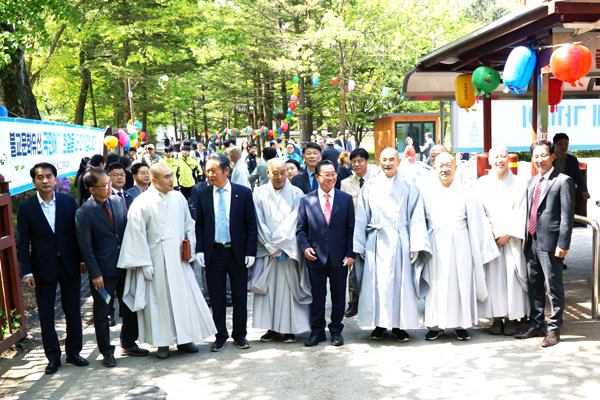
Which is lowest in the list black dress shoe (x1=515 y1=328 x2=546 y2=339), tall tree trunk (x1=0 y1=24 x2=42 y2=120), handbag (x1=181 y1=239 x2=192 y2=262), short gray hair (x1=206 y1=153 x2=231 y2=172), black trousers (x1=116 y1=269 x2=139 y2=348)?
black dress shoe (x1=515 y1=328 x2=546 y2=339)

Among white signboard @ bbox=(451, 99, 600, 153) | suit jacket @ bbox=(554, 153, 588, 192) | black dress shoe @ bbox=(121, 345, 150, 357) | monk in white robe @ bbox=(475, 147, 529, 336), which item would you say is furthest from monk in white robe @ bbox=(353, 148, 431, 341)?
white signboard @ bbox=(451, 99, 600, 153)

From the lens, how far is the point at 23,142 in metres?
8.75

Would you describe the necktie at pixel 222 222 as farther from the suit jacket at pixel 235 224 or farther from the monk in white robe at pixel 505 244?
the monk in white robe at pixel 505 244

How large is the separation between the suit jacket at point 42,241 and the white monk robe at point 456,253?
3426mm

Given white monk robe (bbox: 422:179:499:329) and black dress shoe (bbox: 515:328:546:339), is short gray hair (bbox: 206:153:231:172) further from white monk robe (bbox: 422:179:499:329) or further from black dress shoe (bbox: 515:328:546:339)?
black dress shoe (bbox: 515:328:546:339)

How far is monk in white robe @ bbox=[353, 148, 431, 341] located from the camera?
6195 mm

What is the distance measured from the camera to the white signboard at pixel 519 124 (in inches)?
528

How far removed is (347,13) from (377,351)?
20.1 metres

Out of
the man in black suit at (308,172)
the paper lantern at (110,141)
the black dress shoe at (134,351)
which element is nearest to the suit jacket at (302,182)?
the man in black suit at (308,172)

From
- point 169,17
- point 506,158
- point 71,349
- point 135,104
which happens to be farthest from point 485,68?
point 135,104

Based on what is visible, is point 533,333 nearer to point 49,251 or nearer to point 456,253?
point 456,253

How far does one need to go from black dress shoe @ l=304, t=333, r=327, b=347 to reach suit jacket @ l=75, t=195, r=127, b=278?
6.43 feet

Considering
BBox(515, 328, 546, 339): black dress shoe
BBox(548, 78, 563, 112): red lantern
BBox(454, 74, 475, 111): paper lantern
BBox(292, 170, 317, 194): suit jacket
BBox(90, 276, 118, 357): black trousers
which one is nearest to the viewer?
BBox(90, 276, 118, 357): black trousers

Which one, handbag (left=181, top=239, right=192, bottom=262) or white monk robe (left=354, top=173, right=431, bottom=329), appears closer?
handbag (left=181, top=239, right=192, bottom=262)
